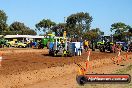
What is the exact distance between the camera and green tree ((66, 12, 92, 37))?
121m

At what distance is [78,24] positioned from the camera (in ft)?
409

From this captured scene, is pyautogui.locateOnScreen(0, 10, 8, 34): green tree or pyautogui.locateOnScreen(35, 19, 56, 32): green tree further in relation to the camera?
pyautogui.locateOnScreen(35, 19, 56, 32): green tree

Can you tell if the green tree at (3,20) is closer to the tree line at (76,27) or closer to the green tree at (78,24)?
the tree line at (76,27)

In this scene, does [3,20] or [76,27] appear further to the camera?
[76,27]

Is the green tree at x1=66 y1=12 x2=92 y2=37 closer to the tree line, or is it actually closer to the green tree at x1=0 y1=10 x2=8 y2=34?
the tree line

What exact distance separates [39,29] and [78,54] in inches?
3982

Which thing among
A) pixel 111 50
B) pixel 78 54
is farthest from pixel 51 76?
pixel 111 50

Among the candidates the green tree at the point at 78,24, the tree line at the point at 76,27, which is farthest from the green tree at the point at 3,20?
the green tree at the point at 78,24

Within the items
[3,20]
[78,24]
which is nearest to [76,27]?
[78,24]

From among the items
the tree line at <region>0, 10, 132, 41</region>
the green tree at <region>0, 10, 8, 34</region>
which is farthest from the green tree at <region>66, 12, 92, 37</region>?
the green tree at <region>0, 10, 8, 34</region>

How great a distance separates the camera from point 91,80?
6438 millimetres

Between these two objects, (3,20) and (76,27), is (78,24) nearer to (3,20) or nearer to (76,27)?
(76,27)

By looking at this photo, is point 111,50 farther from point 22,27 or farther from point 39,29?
point 22,27

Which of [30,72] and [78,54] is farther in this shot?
[78,54]
